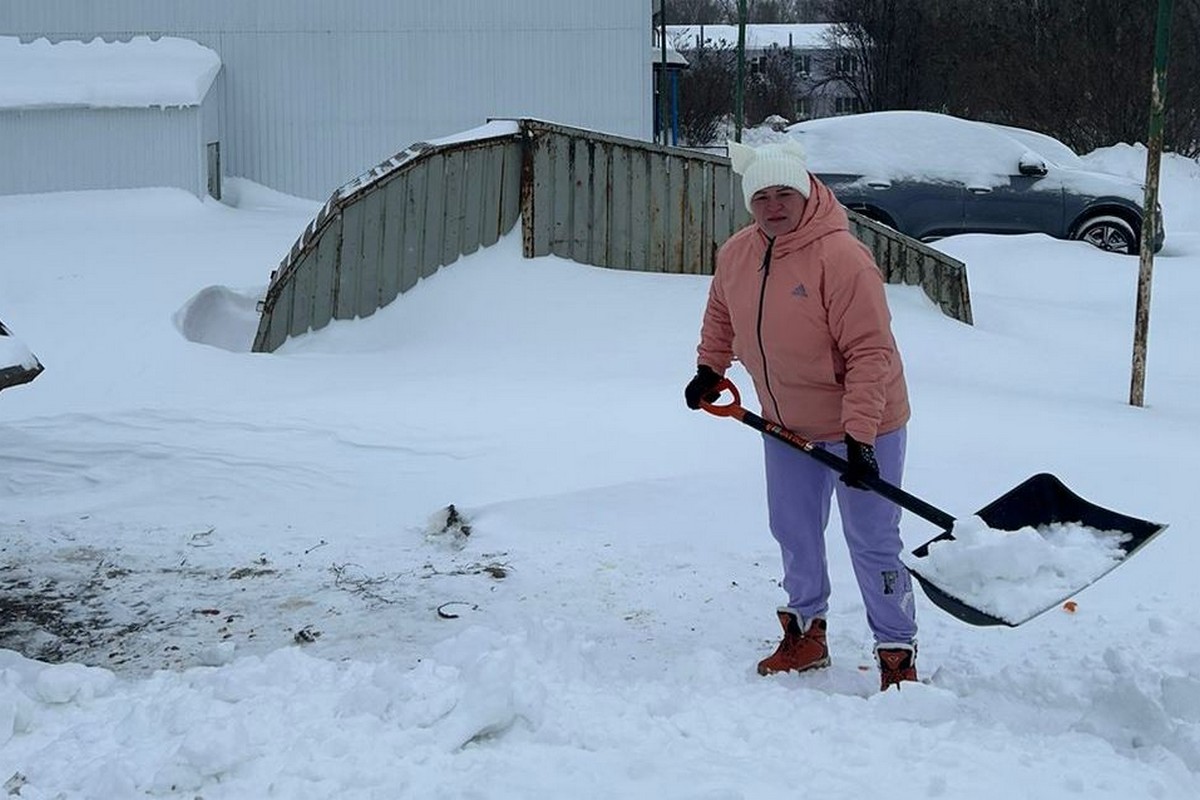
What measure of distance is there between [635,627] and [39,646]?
183 cm

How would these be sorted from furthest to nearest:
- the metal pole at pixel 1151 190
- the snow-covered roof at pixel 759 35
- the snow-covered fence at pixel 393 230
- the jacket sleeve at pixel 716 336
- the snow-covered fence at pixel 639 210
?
the snow-covered roof at pixel 759 35, the snow-covered fence at pixel 639 210, the snow-covered fence at pixel 393 230, the metal pole at pixel 1151 190, the jacket sleeve at pixel 716 336

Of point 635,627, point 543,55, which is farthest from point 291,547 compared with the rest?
point 543,55

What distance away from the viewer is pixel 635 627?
4465 millimetres

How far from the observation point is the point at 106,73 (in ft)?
46.6

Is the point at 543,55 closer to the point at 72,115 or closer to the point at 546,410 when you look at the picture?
the point at 72,115

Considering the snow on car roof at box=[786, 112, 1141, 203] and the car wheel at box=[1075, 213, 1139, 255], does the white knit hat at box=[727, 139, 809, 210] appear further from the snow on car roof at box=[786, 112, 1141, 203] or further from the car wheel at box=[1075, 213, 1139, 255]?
the car wheel at box=[1075, 213, 1139, 255]

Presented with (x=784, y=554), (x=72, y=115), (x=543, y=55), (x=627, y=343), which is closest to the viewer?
(x=784, y=554)

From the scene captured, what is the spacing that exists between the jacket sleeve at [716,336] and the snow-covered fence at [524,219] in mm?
4494

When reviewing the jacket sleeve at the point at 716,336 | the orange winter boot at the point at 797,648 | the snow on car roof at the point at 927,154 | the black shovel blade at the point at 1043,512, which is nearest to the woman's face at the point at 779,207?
the jacket sleeve at the point at 716,336

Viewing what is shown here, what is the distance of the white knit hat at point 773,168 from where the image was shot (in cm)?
377

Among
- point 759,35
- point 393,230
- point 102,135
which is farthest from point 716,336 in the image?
point 759,35

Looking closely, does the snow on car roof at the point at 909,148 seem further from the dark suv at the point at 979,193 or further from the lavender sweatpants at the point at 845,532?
the lavender sweatpants at the point at 845,532

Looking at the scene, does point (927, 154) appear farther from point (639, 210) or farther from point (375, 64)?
point (375, 64)

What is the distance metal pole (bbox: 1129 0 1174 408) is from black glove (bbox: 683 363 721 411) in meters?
3.78
